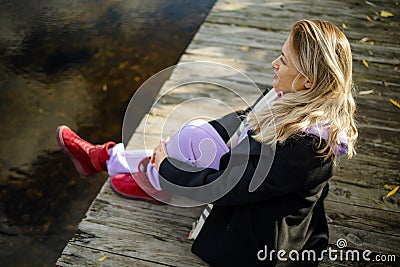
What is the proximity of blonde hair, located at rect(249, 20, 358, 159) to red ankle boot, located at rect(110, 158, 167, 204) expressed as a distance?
737 mm

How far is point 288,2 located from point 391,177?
211cm

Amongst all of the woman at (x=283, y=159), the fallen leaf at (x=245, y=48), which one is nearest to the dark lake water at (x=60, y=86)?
the fallen leaf at (x=245, y=48)

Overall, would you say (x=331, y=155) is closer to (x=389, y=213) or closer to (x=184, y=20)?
(x=389, y=213)

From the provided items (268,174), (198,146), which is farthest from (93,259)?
(268,174)

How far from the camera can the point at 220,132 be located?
84.1 inches

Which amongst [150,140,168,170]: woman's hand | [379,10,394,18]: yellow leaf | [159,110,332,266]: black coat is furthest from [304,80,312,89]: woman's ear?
[379,10,394,18]: yellow leaf

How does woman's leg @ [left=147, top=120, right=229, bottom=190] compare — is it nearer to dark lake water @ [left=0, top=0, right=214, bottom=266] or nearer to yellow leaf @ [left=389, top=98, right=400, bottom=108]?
dark lake water @ [left=0, top=0, right=214, bottom=266]

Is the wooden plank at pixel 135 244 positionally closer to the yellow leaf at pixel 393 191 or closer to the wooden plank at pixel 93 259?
the wooden plank at pixel 93 259

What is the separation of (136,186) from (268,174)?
2.79 ft

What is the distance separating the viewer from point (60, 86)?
3.71 meters

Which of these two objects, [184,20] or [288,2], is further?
[184,20]

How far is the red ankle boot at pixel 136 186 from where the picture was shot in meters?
2.23

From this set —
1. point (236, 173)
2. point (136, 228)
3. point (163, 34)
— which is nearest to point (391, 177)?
point (236, 173)

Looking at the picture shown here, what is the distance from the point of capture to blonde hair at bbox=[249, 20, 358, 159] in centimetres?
157
